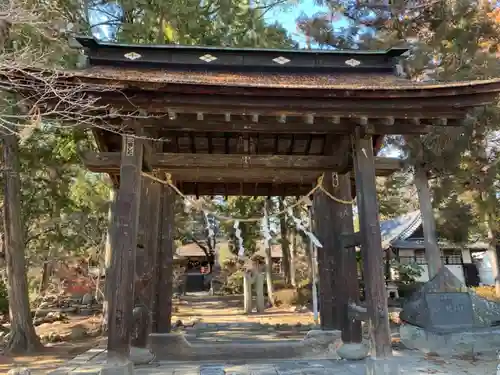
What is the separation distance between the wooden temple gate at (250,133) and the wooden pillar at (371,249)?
0.6 inches

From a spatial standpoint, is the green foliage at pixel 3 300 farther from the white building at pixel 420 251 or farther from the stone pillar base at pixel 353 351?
the white building at pixel 420 251

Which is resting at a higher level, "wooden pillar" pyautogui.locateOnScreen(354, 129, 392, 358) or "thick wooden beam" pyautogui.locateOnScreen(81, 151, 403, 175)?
"thick wooden beam" pyautogui.locateOnScreen(81, 151, 403, 175)

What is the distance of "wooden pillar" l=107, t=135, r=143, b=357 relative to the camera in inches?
203

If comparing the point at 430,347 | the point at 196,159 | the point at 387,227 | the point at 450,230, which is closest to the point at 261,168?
the point at 196,159

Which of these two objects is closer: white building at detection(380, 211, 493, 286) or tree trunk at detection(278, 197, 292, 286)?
tree trunk at detection(278, 197, 292, 286)

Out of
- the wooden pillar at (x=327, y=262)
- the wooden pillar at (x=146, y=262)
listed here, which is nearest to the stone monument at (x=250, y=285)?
the wooden pillar at (x=327, y=262)

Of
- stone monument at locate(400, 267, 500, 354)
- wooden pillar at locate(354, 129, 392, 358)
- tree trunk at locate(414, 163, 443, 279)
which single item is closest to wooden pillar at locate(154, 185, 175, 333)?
wooden pillar at locate(354, 129, 392, 358)

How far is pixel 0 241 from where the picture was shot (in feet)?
40.8

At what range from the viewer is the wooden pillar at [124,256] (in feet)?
16.9

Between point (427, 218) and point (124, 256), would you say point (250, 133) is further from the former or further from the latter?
point (427, 218)

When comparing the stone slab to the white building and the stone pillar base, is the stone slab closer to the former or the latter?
the stone pillar base

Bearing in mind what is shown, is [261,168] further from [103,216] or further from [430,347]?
[103,216]

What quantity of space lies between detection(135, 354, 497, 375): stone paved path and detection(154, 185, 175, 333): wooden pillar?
4.16 ft

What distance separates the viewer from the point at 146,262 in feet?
23.4
